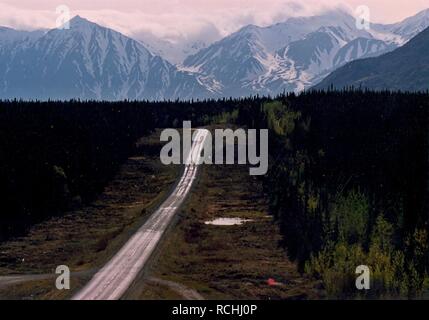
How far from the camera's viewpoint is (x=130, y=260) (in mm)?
78562

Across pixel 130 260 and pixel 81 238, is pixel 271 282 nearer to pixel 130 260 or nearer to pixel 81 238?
pixel 130 260

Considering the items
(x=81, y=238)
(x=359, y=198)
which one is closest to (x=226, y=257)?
(x=359, y=198)

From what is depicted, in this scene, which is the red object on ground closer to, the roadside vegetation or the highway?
the roadside vegetation

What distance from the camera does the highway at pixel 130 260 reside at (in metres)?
64.1

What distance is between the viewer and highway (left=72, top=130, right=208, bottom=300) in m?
64.1

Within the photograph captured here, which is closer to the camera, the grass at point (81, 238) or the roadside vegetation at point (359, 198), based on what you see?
the roadside vegetation at point (359, 198)

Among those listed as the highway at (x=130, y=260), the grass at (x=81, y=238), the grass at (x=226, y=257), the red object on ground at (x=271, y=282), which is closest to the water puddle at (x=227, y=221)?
the grass at (x=226, y=257)

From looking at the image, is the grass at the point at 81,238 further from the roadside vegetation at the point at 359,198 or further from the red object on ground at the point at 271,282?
the roadside vegetation at the point at 359,198

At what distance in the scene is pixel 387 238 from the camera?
88562 mm

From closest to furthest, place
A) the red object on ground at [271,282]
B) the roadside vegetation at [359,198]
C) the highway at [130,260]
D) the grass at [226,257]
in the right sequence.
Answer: the highway at [130,260], the grass at [226,257], the roadside vegetation at [359,198], the red object on ground at [271,282]
